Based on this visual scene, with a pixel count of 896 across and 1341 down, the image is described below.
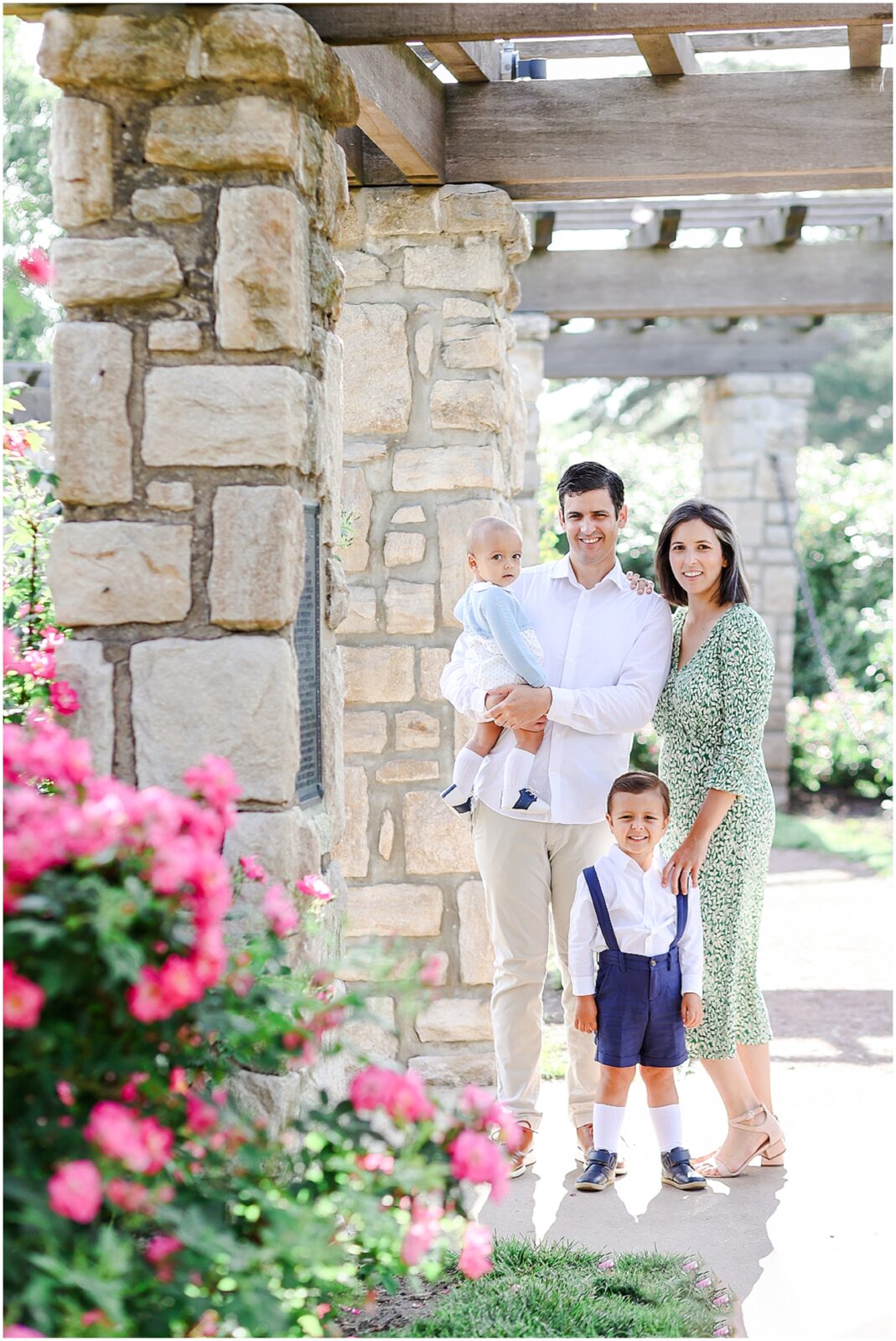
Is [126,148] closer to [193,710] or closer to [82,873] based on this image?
[193,710]

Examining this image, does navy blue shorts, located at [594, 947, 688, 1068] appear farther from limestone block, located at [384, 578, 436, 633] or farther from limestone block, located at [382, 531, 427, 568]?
limestone block, located at [382, 531, 427, 568]

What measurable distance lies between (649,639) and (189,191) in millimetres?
1545

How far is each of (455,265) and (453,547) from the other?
825 mm

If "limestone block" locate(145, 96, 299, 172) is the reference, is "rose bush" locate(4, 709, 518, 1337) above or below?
below

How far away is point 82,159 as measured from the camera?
228 cm

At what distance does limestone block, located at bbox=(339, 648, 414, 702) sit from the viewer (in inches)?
155

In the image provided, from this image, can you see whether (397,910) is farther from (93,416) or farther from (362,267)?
(93,416)

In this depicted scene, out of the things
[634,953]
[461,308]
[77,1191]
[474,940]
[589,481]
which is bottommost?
[474,940]

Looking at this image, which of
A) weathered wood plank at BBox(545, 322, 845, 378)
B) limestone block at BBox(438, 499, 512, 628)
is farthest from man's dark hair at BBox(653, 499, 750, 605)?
weathered wood plank at BBox(545, 322, 845, 378)

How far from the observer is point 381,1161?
6.40 ft

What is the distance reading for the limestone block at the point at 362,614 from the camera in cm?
396

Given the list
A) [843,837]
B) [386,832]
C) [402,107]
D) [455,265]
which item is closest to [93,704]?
[386,832]

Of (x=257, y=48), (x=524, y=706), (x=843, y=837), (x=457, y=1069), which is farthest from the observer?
(x=843, y=837)

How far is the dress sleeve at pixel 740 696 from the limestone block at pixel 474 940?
990mm
